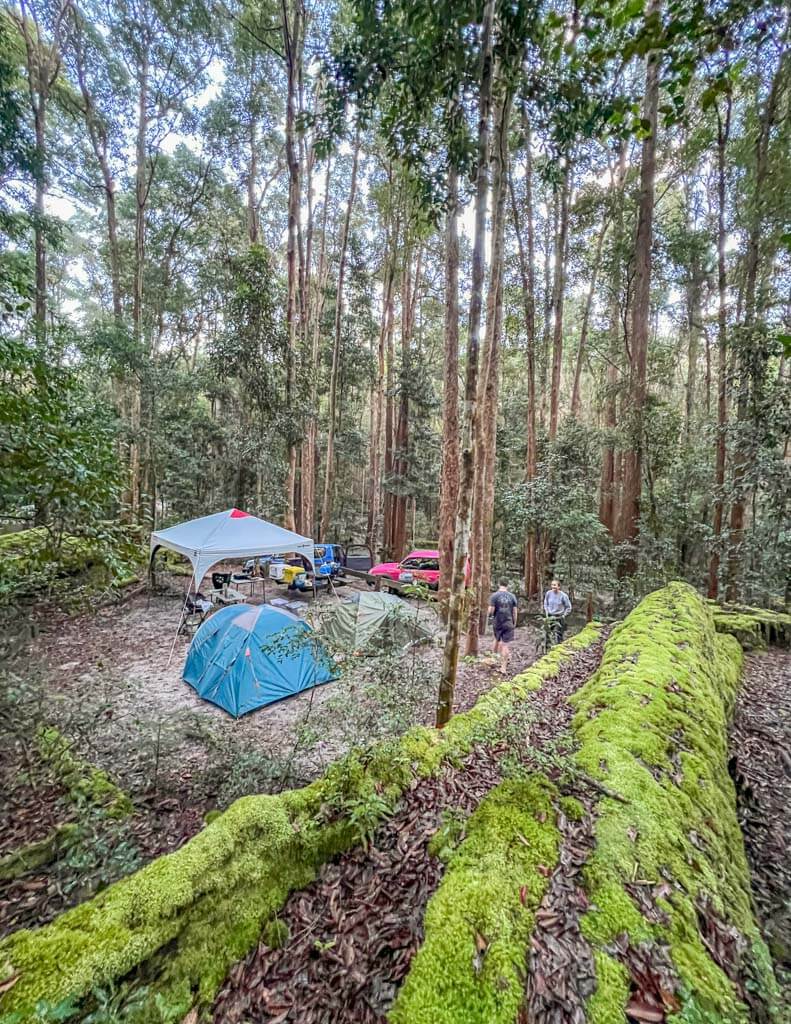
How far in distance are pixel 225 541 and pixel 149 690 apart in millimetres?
3459

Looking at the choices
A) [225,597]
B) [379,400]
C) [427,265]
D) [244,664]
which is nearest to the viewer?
[244,664]

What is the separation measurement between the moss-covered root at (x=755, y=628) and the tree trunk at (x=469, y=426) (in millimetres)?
6693

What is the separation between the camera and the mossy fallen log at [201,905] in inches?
56.1

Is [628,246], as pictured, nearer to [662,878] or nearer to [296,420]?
[296,420]

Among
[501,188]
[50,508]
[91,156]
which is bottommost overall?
[50,508]

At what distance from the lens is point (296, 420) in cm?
1203

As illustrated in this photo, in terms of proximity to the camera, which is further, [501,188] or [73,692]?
[73,692]

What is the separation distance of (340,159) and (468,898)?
2056 cm

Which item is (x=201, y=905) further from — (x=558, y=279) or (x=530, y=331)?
(x=558, y=279)

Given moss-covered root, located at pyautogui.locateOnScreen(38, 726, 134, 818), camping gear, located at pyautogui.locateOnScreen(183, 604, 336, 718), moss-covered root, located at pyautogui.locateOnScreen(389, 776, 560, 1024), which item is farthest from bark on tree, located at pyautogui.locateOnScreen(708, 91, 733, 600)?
moss-covered root, located at pyautogui.locateOnScreen(38, 726, 134, 818)

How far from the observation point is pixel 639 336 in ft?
31.1

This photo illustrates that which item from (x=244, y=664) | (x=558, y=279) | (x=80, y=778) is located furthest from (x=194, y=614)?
(x=558, y=279)

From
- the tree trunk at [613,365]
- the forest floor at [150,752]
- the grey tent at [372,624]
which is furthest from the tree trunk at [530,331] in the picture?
the forest floor at [150,752]

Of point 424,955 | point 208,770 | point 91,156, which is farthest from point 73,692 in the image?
point 91,156
